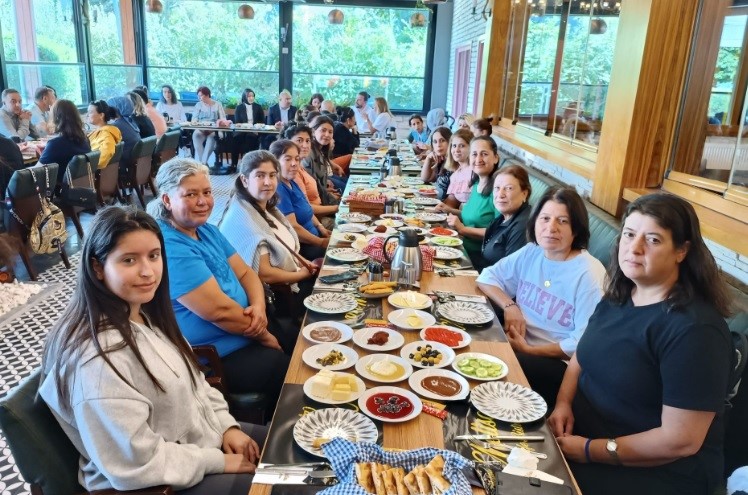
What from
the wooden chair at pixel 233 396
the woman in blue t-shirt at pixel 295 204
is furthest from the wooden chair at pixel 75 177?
the wooden chair at pixel 233 396

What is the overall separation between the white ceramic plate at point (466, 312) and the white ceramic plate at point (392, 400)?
0.61 meters

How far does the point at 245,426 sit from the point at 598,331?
1203mm

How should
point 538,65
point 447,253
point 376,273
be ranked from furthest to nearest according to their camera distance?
point 538,65 < point 447,253 < point 376,273

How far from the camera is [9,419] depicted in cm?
124

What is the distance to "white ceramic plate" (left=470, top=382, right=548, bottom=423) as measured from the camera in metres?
1.50

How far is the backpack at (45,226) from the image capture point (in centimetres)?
427

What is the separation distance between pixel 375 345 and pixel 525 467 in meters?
0.70

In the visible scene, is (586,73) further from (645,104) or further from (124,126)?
(124,126)

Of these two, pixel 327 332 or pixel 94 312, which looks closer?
pixel 94 312

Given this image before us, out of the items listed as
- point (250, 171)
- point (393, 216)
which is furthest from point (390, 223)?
point (250, 171)

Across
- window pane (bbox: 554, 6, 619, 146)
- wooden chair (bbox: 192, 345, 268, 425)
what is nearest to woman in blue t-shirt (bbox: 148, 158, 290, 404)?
wooden chair (bbox: 192, 345, 268, 425)

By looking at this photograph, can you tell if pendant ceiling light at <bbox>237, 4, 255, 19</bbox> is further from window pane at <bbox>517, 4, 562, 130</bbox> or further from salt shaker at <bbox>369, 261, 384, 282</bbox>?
salt shaker at <bbox>369, 261, 384, 282</bbox>

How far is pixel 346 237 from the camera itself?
319 cm

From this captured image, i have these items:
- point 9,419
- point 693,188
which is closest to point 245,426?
point 9,419
